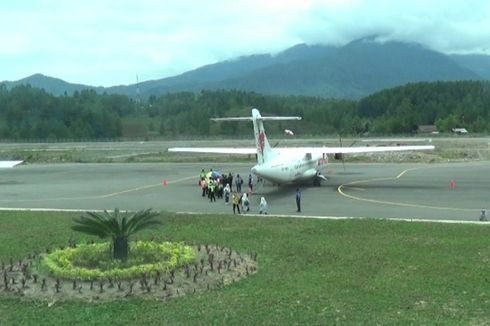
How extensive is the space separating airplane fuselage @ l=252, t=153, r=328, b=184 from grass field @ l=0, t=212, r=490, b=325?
13.9m

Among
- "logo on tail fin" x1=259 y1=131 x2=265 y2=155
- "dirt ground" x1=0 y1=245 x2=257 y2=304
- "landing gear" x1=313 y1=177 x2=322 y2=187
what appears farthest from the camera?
"landing gear" x1=313 y1=177 x2=322 y2=187

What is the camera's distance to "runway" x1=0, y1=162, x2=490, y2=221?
33875 millimetres

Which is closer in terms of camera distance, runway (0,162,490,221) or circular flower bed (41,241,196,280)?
circular flower bed (41,241,196,280)

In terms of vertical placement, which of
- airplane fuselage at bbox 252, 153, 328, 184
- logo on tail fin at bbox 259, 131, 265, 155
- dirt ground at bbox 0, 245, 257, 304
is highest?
logo on tail fin at bbox 259, 131, 265, 155

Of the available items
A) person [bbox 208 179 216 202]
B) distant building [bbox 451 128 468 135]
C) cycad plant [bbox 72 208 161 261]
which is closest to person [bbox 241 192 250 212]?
person [bbox 208 179 216 202]

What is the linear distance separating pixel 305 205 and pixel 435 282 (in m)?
19.5

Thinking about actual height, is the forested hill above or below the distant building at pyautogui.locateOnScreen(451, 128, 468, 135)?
above

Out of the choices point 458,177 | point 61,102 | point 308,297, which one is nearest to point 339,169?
point 458,177

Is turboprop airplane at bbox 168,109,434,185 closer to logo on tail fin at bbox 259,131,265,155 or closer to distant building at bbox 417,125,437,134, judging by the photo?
logo on tail fin at bbox 259,131,265,155

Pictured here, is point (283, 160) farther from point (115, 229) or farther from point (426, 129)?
point (426, 129)

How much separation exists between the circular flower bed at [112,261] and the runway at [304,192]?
44.9 ft

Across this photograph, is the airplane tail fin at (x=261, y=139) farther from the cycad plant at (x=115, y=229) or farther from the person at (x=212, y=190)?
the cycad plant at (x=115, y=229)

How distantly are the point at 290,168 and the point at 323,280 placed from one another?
2578 centimetres

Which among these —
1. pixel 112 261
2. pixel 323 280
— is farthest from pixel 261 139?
pixel 323 280
